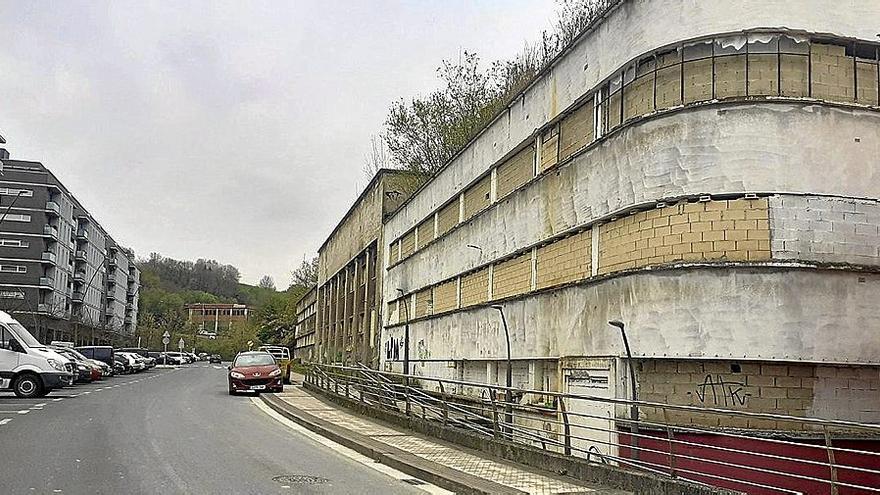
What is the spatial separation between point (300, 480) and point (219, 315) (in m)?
148

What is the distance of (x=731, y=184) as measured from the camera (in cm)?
1307

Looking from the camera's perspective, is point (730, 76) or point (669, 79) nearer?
point (730, 76)

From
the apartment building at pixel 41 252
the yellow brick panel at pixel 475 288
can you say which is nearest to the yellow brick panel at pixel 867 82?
the yellow brick panel at pixel 475 288

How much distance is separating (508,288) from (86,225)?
312 ft

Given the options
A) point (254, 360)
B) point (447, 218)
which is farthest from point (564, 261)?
point (254, 360)

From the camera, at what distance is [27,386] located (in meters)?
27.2

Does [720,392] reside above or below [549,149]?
below

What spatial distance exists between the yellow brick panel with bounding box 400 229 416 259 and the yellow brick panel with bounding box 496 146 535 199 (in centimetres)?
1229

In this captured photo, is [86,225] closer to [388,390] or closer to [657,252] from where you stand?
[388,390]

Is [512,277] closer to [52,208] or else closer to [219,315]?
[52,208]

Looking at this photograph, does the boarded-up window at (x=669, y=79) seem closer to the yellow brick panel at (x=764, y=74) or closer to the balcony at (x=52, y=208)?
the yellow brick panel at (x=764, y=74)

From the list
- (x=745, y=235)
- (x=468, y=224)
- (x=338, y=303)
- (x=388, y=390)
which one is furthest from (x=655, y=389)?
(x=338, y=303)

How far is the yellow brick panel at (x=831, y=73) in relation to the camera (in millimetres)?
13203

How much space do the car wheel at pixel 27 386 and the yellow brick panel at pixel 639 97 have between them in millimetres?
20646
